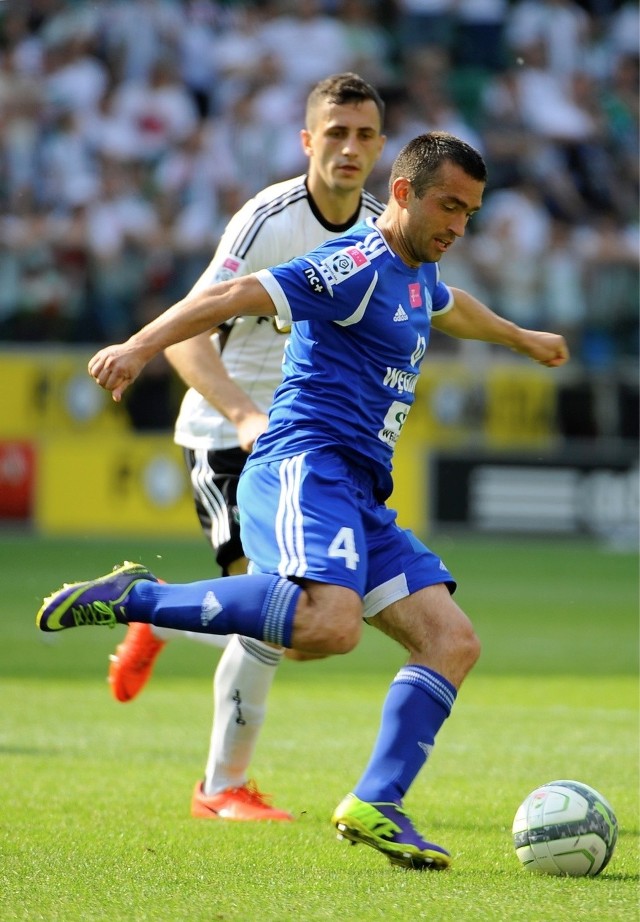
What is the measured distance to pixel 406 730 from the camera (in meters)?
4.28

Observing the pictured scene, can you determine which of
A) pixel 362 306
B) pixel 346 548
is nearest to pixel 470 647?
pixel 346 548

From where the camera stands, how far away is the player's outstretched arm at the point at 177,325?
13.3ft

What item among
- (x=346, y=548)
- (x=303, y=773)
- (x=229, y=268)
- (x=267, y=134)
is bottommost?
(x=303, y=773)

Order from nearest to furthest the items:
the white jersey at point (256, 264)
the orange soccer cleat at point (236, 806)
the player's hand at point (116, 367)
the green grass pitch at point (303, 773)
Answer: the green grass pitch at point (303, 773)
the player's hand at point (116, 367)
the orange soccer cleat at point (236, 806)
the white jersey at point (256, 264)

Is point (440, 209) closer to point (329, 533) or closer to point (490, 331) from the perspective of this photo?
point (490, 331)

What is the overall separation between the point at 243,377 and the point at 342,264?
1.52 m

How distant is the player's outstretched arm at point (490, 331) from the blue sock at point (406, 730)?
1318 millimetres

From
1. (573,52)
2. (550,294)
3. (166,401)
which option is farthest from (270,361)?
(573,52)

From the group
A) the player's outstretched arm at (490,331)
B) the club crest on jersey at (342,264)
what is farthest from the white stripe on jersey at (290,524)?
the player's outstretched arm at (490,331)

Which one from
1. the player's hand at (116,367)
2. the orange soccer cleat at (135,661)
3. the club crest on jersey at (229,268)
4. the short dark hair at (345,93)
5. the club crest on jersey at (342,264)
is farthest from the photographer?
the orange soccer cleat at (135,661)

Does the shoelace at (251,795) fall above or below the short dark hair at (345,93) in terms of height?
below

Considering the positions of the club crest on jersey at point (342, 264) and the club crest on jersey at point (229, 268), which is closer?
the club crest on jersey at point (342, 264)

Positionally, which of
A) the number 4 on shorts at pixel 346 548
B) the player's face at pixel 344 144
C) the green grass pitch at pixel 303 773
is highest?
the player's face at pixel 344 144

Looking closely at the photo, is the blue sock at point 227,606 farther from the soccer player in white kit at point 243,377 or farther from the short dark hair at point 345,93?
the short dark hair at point 345,93
